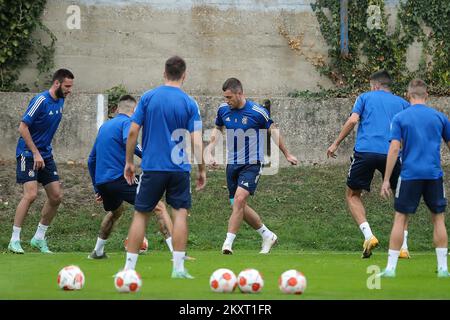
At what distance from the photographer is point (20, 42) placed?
2022 cm

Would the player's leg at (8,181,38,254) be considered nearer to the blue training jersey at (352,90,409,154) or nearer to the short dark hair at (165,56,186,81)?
the blue training jersey at (352,90,409,154)

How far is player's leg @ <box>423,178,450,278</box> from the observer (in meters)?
11.1

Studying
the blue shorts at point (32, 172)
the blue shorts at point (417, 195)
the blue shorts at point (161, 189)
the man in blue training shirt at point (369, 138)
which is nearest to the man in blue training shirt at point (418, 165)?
the blue shorts at point (417, 195)

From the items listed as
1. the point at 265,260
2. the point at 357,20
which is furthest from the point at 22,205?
the point at 357,20

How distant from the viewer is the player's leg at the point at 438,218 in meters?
11.1

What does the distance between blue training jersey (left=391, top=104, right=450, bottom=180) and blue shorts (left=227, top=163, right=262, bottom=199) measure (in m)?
3.50

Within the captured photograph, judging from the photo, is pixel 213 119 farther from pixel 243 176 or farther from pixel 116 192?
pixel 116 192

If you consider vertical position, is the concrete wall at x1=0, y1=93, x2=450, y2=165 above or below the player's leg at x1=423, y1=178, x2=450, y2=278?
above

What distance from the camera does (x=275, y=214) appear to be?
1762 centimetres

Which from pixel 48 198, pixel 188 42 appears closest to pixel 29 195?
pixel 48 198

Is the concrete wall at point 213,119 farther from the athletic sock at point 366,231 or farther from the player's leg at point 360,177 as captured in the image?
the athletic sock at point 366,231

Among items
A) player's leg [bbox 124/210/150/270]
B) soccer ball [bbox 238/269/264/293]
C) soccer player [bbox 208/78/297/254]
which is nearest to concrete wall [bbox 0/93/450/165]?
soccer player [bbox 208/78/297/254]

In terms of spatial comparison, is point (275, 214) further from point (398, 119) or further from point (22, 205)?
point (398, 119)
